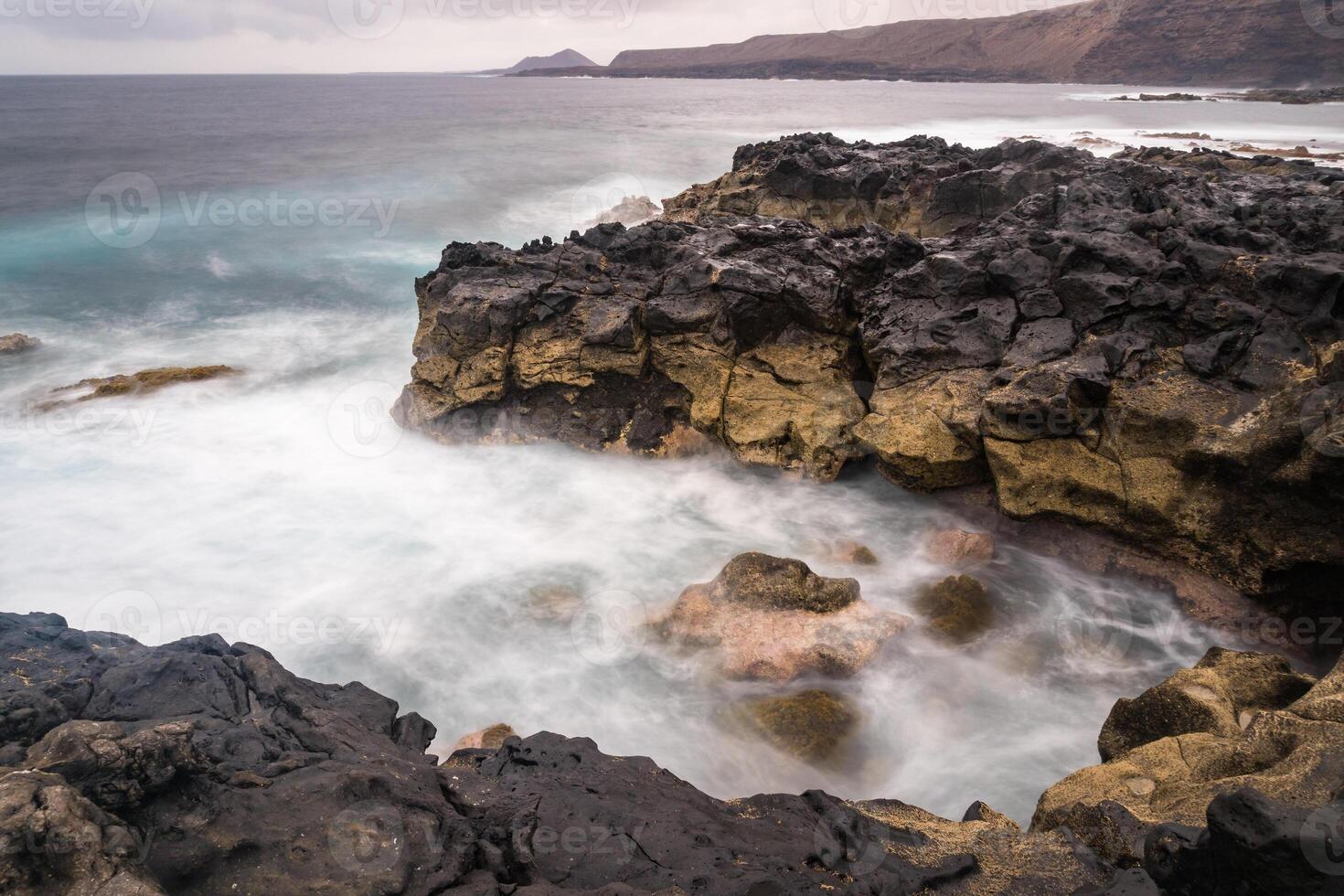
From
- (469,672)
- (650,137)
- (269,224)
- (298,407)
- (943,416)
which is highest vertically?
(650,137)

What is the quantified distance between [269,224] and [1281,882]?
34.7 meters

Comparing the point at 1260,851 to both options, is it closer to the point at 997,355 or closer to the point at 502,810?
the point at 502,810

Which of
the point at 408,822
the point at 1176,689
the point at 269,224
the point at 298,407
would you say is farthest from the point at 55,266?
the point at 1176,689

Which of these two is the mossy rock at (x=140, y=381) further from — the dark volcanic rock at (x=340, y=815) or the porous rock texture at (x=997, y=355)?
the dark volcanic rock at (x=340, y=815)

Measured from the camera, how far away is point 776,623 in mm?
7945

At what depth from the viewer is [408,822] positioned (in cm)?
410

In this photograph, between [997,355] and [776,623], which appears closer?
[776,623]

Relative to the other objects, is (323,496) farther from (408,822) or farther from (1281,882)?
(1281,882)

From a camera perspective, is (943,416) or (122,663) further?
(943,416)

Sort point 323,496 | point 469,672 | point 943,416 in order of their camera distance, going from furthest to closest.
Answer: point 323,496 < point 943,416 < point 469,672

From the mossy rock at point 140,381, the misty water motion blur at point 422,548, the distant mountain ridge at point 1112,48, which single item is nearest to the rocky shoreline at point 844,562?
the mossy rock at point 140,381

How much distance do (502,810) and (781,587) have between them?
428 centimetres

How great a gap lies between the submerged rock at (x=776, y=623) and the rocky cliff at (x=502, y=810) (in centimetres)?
232

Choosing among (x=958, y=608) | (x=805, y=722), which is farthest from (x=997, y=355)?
(x=805, y=722)
